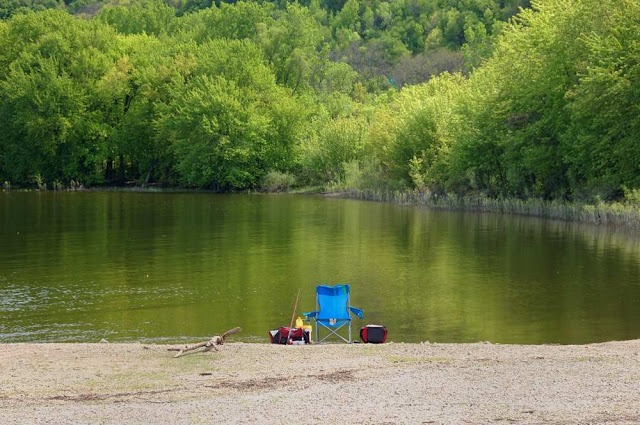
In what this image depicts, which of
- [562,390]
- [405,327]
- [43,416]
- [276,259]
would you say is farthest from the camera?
[276,259]

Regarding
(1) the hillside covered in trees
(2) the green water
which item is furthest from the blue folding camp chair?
(1) the hillside covered in trees

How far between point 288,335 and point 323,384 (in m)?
4.86

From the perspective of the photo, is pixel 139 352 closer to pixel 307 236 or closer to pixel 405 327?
pixel 405 327

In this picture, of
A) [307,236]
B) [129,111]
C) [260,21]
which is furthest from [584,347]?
[260,21]

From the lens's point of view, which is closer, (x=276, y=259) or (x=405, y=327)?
(x=405, y=327)

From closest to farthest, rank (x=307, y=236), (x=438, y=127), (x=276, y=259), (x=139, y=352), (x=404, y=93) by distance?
(x=139, y=352)
(x=276, y=259)
(x=307, y=236)
(x=438, y=127)
(x=404, y=93)

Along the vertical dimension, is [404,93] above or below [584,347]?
above

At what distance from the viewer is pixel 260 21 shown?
102m

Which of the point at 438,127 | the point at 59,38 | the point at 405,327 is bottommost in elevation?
the point at 405,327

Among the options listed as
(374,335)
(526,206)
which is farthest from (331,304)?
(526,206)

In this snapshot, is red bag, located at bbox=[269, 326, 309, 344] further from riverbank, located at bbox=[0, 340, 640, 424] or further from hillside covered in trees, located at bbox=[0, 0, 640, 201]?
hillside covered in trees, located at bbox=[0, 0, 640, 201]

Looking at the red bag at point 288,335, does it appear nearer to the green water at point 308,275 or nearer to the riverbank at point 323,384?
the riverbank at point 323,384

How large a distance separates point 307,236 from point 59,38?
5469 cm

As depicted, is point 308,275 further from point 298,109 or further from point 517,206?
point 298,109
